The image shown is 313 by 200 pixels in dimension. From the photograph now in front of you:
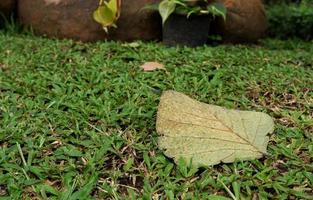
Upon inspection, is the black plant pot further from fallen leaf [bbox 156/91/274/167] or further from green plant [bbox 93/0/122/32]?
fallen leaf [bbox 156/91/274/167]

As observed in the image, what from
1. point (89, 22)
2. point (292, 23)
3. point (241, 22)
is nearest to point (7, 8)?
point (89, 22)

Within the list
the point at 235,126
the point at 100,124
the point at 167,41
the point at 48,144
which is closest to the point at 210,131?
the point at 235,126

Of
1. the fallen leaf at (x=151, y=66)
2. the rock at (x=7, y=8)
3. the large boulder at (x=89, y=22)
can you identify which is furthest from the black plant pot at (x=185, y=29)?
Result: the rock at (x=7, y=8)

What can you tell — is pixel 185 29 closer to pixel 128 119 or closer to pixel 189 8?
pixel 189 8

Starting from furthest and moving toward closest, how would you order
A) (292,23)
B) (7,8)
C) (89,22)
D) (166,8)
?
(292,23)
(7,8)
(89,22)
(166,8)

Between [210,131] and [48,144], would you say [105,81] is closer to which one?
[48,144]

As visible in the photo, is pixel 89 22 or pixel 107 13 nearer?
pixel 107 13

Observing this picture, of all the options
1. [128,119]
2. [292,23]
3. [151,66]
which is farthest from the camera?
[292,23]
